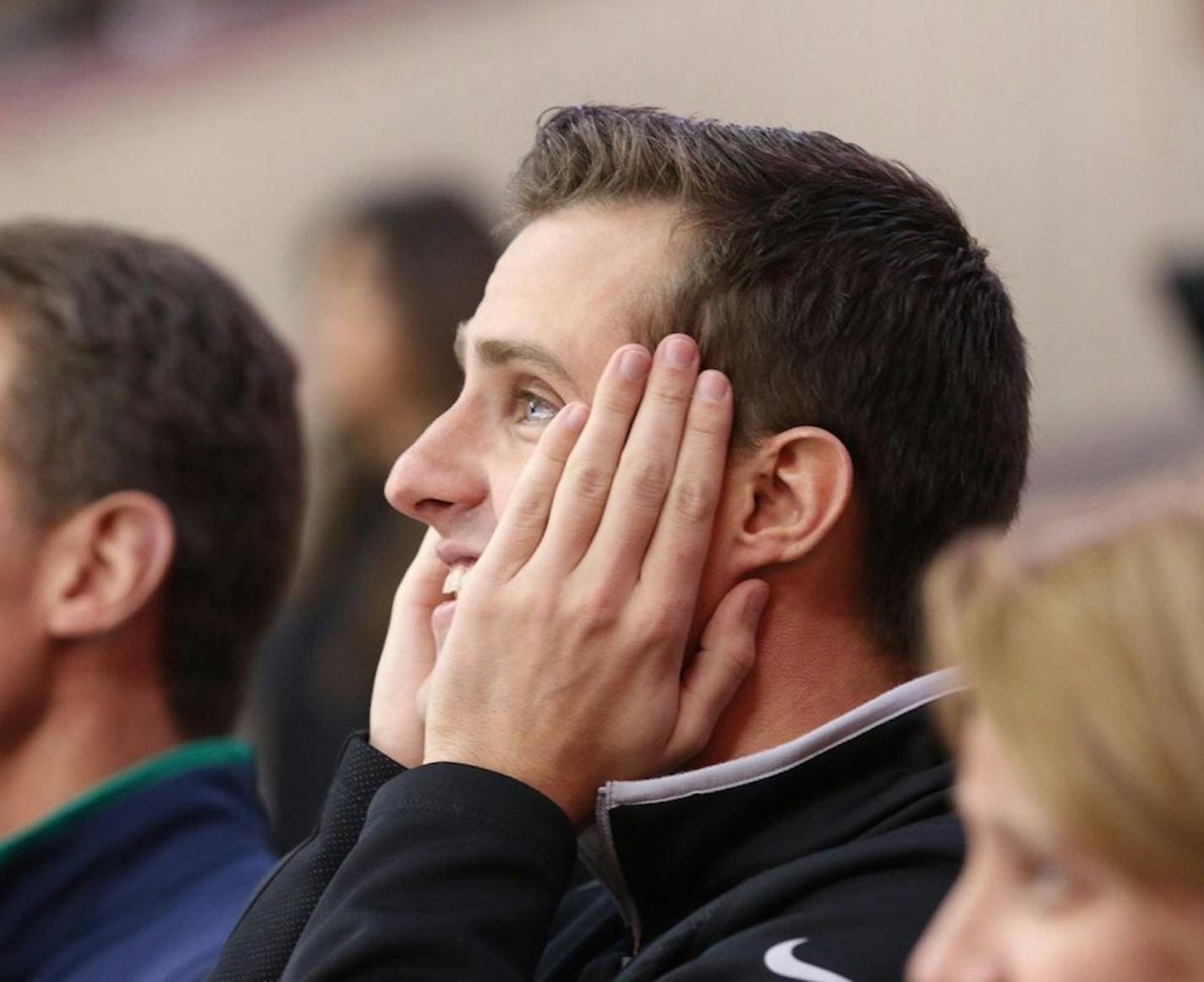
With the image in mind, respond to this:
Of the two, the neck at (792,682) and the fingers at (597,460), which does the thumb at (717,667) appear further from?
the fingers at (597,460)

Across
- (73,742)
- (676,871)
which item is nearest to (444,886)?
(676,871)

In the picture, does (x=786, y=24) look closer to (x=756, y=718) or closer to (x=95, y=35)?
(x=95, y=35)

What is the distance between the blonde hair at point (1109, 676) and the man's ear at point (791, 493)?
0.73m

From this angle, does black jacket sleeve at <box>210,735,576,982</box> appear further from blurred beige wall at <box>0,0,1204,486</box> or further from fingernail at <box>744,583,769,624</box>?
blurred beige wall at <box>0,0,1204,486</box>

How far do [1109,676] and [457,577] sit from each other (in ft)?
3.74

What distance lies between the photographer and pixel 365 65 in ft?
26.7

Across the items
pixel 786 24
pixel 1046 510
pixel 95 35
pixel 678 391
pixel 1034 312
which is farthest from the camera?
pixel 95 35

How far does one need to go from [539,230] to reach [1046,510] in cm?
89

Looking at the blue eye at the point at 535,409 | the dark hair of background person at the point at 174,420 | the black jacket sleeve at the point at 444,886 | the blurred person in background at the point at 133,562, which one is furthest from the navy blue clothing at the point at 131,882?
the blue eye at the point at 535,409

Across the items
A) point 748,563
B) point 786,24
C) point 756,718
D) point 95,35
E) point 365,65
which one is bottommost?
point 756,718

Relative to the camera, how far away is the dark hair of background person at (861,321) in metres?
1.98

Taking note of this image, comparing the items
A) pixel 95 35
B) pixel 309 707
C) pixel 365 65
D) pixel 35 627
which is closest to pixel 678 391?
pixel 35 627

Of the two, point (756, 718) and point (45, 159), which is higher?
point (45, 159)

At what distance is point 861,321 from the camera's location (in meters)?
1.98
